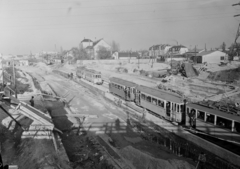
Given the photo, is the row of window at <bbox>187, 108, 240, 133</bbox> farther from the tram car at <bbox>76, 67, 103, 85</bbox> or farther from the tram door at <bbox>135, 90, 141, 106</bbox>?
the tram car at <bbox>76, 67, 103, 85</bbox>

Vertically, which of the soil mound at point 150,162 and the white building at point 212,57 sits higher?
the white building at point 212,57

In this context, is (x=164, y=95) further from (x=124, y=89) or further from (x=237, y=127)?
(x=124, y=89)

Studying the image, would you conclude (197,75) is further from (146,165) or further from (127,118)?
(146,165)

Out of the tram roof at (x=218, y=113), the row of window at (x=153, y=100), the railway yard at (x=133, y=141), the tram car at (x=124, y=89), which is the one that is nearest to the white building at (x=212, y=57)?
the tram car at (x=124, y=89)

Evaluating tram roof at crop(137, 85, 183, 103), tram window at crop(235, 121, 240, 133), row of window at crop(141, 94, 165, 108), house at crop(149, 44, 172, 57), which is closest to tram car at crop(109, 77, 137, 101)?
tram roof at crop(137, 85, 183, 103)

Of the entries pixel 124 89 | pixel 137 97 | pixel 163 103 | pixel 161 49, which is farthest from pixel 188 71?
pixel 161 49

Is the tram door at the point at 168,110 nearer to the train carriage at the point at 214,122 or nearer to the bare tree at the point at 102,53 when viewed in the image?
the train carriage at the point at 214,122
